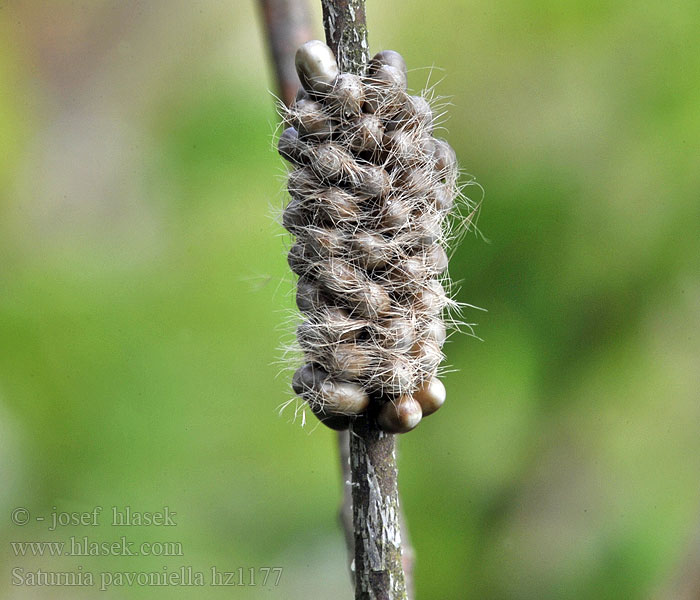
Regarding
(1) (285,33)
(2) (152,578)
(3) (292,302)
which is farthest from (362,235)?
(2) (152,578)

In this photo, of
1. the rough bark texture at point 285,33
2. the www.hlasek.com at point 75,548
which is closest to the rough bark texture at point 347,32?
the rough bark texture at point 285,33

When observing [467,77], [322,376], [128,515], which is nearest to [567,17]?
[467,77]

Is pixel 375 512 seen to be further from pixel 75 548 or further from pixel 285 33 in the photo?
pixel 75 548

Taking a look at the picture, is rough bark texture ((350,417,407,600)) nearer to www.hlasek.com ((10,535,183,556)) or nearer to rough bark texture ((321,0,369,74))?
rough bark texture ((321,0,369,74))

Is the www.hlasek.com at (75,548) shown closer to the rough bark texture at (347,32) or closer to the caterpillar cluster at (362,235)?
the caterpillar cluster at (362,235)

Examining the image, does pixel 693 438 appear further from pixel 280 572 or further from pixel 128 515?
pixel 128 515

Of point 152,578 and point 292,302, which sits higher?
point 292,302
